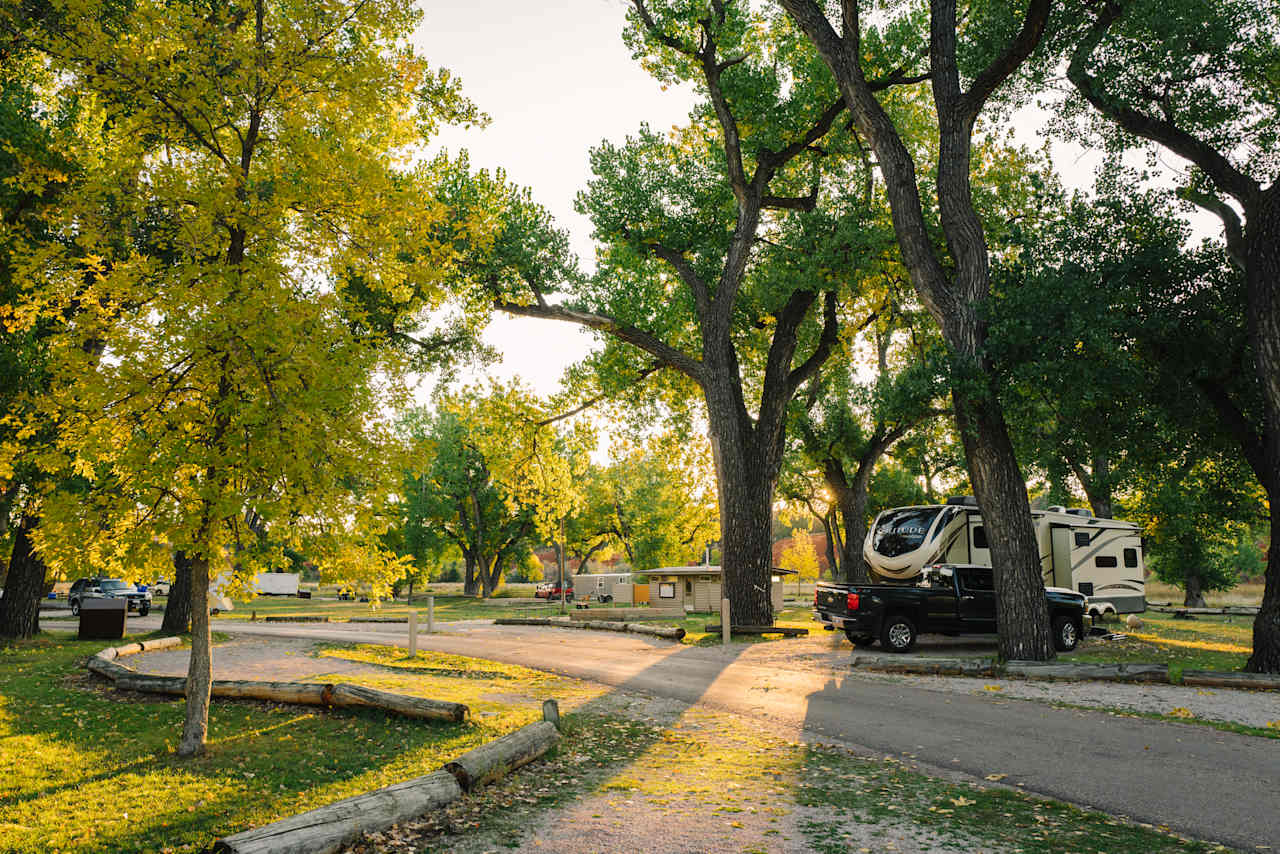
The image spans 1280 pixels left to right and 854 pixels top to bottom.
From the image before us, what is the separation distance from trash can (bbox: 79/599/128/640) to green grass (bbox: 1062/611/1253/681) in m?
22.0

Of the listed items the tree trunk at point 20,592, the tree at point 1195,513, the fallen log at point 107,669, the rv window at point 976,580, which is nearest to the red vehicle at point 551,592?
the tree at point 1195,513

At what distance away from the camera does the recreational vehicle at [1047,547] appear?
68.6 ft

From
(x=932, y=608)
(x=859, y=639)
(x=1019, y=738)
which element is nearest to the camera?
(x=1019, y=738)

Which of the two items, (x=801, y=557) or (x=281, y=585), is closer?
(x=281, y=585)

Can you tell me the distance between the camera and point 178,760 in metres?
7.57

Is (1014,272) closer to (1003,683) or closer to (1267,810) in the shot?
(1003,683)

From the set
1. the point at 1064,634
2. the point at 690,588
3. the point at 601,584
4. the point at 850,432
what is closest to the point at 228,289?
the point at 1064,634

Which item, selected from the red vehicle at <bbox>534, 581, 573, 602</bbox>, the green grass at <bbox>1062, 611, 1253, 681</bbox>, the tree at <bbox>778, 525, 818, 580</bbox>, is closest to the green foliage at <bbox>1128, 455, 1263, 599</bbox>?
the green grass at <bbox>1062, 611, 1253, 681</bbox>

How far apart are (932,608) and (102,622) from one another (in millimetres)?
20125

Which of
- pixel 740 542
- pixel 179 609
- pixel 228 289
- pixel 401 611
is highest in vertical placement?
pixel 228 289

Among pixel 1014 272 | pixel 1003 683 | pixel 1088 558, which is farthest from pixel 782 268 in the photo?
pixel 1088 558

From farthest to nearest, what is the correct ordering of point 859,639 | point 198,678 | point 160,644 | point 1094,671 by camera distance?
point 859,639 → point 160,644 → point 1094,671 → point 198,678

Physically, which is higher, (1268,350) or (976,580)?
(1268,350)

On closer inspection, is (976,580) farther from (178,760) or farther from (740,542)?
(178,760)
